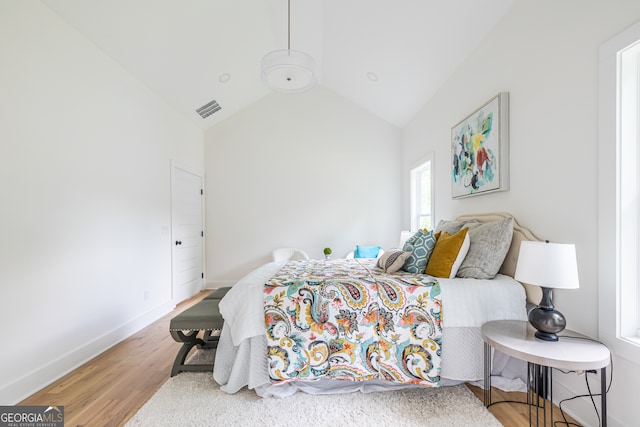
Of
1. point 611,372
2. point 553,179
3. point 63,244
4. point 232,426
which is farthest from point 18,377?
point 553,179

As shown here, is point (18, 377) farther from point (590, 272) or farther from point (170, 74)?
point (590, 272)

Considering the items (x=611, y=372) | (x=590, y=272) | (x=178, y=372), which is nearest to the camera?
(x=611, y=372)

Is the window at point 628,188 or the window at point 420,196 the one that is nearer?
the window at point 628,188

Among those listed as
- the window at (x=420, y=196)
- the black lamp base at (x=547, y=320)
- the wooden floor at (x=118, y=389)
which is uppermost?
the window at (x=420, y=196)

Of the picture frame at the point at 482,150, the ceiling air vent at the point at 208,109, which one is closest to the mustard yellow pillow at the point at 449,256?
the picture frame at the point at 482,150

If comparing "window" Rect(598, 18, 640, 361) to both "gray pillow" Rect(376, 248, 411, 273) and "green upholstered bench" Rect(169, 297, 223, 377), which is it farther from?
"green upholstered bench" Rect(169, 297, 223, 377)

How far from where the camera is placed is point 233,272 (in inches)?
183

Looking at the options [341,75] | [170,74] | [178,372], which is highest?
[341,75]

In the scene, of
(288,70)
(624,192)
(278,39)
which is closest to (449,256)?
(624,192)

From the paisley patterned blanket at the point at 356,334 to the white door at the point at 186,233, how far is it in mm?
2539

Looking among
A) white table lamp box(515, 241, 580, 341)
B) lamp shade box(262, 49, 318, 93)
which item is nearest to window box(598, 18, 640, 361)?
white table lamp box(515, 241, 580, 341)

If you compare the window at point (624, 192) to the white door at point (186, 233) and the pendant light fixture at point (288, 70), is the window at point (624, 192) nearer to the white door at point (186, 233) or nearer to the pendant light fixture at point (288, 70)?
the pendant light fixture at point (288, 70)

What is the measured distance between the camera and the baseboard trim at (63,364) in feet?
5.82

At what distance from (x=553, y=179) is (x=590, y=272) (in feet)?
1.87
